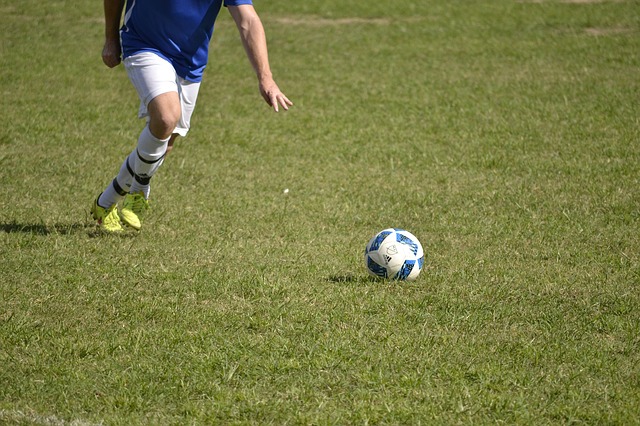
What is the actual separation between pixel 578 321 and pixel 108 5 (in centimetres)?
416

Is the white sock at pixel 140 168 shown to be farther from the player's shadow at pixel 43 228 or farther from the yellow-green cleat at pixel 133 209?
the player's shadow at pixel 43 228

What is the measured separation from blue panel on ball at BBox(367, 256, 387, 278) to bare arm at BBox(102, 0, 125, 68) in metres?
2.66

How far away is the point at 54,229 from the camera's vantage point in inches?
283

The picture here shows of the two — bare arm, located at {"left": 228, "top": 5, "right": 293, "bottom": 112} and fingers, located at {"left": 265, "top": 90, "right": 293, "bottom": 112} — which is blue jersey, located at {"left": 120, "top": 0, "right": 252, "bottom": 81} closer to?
bare arm, located at {"left": 228, "top": 5, "right": 293, "bottom": 112}

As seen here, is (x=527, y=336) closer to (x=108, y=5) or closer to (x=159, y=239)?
(x=159, y=239)

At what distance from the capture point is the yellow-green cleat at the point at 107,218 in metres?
7.20

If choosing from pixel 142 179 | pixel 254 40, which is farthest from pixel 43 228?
pixel 254 40

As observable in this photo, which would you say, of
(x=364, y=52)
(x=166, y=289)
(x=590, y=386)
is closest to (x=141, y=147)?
(x=166, y=289)

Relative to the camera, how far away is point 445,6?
1842cm

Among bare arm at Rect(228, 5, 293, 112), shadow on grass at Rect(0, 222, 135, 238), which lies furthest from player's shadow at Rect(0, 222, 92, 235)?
bare arm at Rect(228, 5, 293, 112)

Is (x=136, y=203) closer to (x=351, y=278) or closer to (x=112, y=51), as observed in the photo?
(x=112, y=51)

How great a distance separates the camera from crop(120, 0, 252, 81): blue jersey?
265 inches

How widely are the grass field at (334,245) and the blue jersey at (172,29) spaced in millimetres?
1436

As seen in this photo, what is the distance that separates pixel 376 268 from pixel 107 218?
2.42 meters
